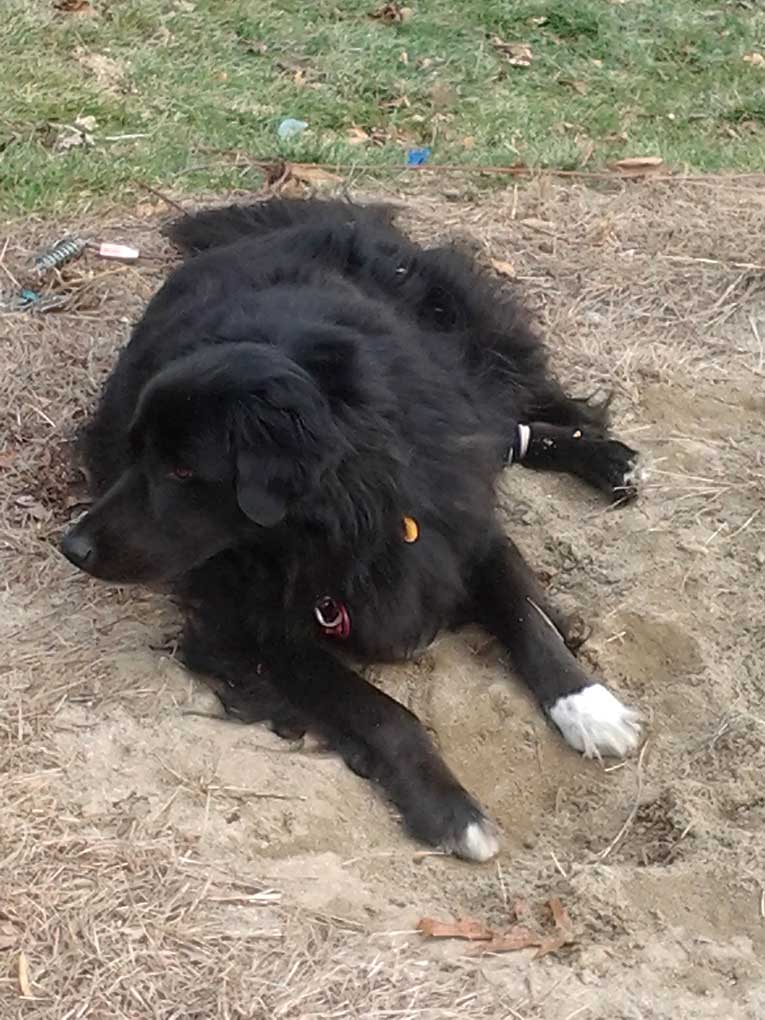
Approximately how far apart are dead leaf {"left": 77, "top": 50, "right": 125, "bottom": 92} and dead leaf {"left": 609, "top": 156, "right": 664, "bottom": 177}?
251 cm

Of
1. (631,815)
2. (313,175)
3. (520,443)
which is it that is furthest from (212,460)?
(313,175)

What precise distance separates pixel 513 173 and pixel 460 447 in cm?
320

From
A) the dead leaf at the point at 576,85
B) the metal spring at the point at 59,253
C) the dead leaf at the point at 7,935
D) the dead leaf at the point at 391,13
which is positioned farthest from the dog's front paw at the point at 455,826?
the dead leaf at the point at 391,13

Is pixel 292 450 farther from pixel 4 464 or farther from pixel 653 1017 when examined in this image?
pixel 4 464

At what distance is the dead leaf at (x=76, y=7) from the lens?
725 centimetres

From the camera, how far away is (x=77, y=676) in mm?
3340

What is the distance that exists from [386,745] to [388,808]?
0.14 metres

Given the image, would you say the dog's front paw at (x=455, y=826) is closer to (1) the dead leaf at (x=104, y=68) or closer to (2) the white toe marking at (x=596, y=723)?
(2) the white toe marking at (x=596, y=723)

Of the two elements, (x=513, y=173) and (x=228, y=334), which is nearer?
(x=228, y=334)

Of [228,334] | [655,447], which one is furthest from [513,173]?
[228,334]

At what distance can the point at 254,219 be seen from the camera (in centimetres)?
435

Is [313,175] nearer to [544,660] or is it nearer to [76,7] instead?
[76,7]

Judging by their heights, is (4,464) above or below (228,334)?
below

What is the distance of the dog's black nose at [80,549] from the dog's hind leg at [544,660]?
1031mm
